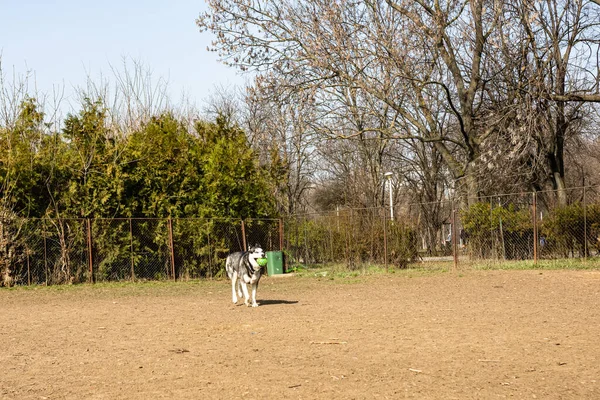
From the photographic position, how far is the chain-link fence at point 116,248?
2225 cm

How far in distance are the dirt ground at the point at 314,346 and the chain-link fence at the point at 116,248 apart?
4858 mm

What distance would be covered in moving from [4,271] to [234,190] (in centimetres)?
775

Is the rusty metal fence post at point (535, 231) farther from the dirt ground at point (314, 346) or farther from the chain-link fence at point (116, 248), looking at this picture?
the chain-link fence at point (116, 248)

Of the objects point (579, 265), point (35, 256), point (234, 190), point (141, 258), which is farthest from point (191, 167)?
point (579, 265)

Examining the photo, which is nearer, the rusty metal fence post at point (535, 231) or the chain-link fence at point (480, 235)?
the rusty metal fence post at point (535, 231)

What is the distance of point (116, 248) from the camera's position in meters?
23.4

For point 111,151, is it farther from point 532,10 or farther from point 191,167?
point 532,10

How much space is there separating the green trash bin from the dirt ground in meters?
8.07

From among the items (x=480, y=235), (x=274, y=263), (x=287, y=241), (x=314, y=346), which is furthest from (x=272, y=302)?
(x=480, y=235)

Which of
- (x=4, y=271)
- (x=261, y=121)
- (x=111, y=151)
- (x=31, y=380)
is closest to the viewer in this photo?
(x=31, y=380)

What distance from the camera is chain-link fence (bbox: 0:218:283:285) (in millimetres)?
22250

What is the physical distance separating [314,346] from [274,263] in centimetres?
1647

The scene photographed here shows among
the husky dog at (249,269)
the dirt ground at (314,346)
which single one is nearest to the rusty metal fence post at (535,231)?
the dirt ground at (314,346)

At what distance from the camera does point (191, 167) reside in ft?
81.6
